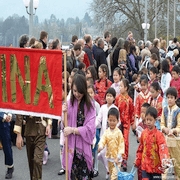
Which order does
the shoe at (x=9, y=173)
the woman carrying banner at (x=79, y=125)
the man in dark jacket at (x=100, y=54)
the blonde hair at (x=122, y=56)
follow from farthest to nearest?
the blonde hair at (x=122, y=56)
the man in dark jacket at (x=100, y=54)
the shoe at (x=9, y=173)
the woman carrying banner at (x=79, y=125)

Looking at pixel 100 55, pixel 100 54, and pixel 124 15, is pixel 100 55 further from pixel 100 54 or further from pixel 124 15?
pixel 124 15

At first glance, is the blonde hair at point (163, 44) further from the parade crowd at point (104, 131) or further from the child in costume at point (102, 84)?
the child in costume at point (102, 84)

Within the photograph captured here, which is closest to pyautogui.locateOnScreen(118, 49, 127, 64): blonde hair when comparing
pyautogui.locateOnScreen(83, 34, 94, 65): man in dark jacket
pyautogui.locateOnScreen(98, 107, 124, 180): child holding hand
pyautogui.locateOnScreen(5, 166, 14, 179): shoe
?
pyautogui.locateOnScreen(83, 34, 94, 65): man in dark jacket

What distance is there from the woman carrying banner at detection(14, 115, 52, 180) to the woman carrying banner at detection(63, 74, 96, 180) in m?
0.70

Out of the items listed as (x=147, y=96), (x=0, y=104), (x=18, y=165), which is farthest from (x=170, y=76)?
(x=0, y=104)

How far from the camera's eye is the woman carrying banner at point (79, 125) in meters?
6.14

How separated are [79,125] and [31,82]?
80 centimetres

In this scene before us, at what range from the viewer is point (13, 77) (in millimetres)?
6559

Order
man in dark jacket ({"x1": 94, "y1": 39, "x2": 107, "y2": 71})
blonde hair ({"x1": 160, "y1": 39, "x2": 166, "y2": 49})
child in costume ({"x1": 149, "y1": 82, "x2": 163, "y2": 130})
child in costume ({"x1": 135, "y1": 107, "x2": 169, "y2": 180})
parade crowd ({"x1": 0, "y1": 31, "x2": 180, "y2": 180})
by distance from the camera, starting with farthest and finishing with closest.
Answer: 1. blonde hair ({"x1": 160, "y1": 39, "x2": 166, "y2": 49})
2. man in dark jacket ({"x1": 94, "y1": 39, "x2": 107, "y2": 71})
3. child in costume ({"x1": 149, "y1": 82, "x2": 163, "y2": 130})
4. child in costume ({"x1": 135, "y1": 107, "x2": 169, "y2": 180})
5. parade crowd ({"x1": 0, "y1": 31, "x2": 180, "y2": 180})

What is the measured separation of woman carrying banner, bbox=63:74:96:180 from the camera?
6145 millimetres

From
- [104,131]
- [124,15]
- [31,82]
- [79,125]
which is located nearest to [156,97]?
[104,131]

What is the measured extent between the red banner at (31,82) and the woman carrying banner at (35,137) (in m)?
0.42

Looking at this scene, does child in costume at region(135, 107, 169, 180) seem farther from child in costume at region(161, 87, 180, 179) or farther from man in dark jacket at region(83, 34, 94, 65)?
man in dark jacket at region(83, 34, 94, 65)

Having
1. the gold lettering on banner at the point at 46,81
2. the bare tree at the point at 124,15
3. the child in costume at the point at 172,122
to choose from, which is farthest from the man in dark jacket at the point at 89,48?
the bare tree at the point at 124,15
